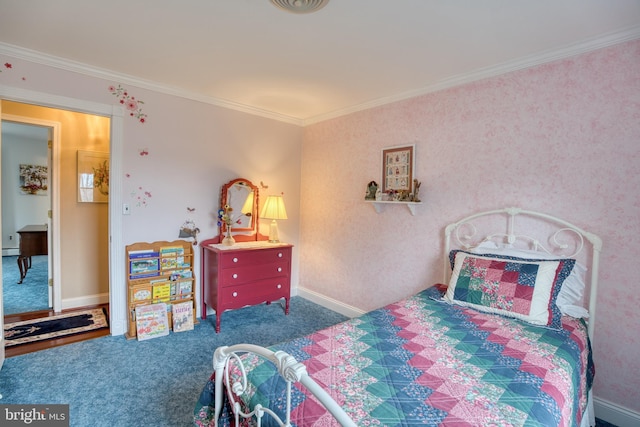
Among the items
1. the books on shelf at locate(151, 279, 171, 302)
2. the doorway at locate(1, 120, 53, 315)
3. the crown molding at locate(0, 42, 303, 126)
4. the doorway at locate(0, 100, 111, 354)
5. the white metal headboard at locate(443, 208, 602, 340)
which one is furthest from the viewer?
the doorway at locate(1, 120, 53, 315)

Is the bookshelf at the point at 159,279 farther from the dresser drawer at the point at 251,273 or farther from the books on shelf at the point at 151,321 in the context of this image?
the dresser drawer at the point at 251,273

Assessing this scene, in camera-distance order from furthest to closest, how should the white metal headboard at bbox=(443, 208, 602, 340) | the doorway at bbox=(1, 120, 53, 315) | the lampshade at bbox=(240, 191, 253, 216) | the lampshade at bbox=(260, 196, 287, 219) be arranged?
the doorway at bbox=(1, 120, 53, 315), the lampshade at bbox=(240, 191, 253, 216), the lampshade at bbox=(260, 196, 287, 219), the white metal headboard at bbox=(443, 208, 602, 340)

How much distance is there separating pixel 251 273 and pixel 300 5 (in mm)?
2486

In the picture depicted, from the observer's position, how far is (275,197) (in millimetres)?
3664

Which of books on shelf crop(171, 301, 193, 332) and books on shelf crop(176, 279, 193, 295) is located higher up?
books on shelf crop(176, 279, 193, 295)

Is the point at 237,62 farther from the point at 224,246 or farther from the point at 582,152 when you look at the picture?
the point at 582,152

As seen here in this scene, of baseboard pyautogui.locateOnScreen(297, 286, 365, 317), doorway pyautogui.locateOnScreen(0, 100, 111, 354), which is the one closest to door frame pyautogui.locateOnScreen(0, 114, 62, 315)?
doorway pyautogui.locateOnScreen(0, 100, 111, 354)

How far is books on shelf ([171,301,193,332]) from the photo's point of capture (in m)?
3.07

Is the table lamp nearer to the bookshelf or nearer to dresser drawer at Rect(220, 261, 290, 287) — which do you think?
dresser drawer at Rect(220, 261, 290, 287)

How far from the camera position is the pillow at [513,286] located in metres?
1.89

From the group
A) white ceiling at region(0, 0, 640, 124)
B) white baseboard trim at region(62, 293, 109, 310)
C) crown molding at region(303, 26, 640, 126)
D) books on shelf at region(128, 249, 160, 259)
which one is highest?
white ceiling at region(0, 0, 640, 124)

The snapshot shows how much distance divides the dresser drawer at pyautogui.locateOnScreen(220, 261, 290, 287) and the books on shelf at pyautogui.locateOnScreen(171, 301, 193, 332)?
1.52 feet

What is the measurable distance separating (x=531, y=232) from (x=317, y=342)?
177cm

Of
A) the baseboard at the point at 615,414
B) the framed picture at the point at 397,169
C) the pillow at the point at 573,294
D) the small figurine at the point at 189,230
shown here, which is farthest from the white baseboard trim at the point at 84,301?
the baseboard at the point at 615,414
